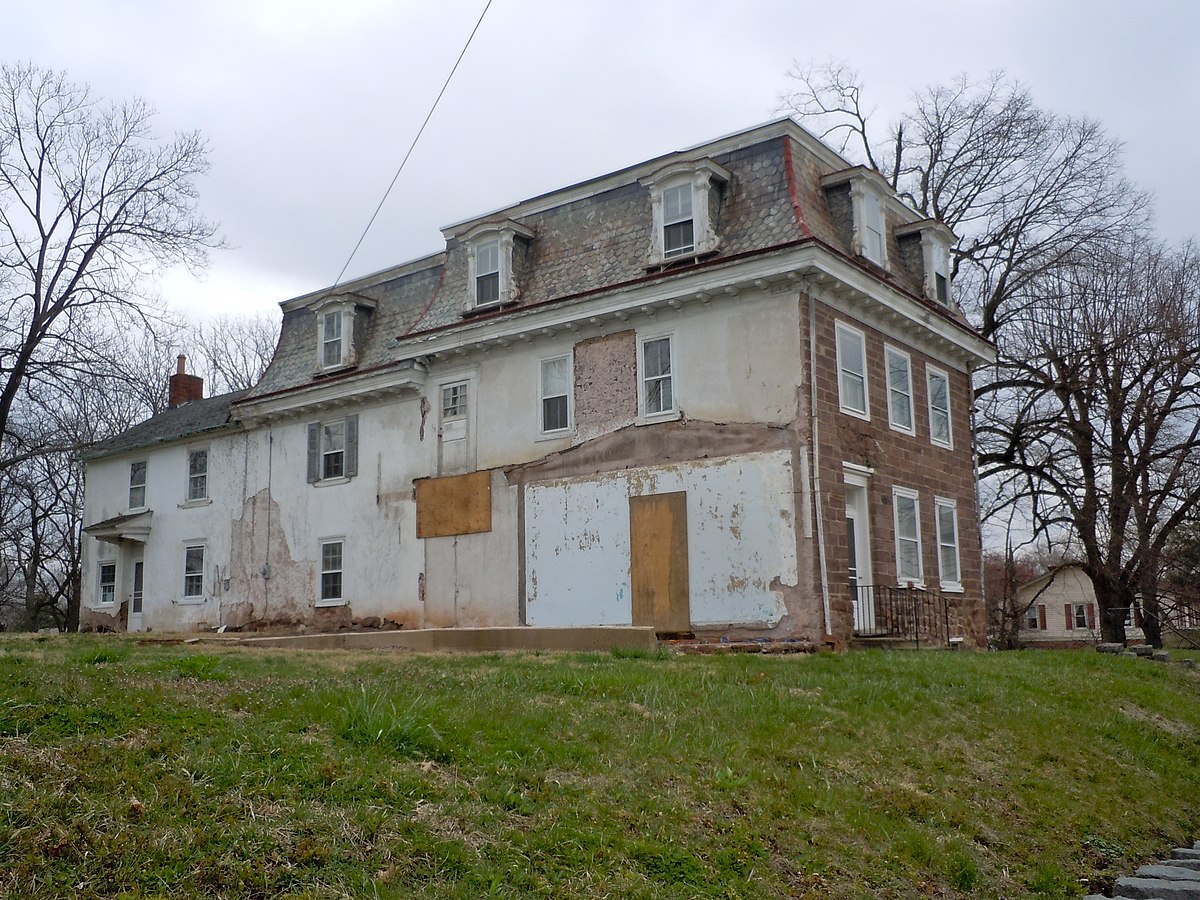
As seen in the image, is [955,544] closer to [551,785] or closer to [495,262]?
[495,262]

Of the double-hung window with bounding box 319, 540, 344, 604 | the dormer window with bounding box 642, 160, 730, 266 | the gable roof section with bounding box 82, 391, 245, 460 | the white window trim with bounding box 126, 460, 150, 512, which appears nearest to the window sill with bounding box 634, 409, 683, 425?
the dormer window with bounding box 642, 160, 730, 266

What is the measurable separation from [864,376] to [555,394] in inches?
223

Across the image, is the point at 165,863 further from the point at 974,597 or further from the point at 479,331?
the point at 974,597

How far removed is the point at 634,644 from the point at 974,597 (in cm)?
993

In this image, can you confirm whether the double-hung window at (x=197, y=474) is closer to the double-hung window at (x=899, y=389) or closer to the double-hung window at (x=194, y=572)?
the double-hung window at (x=194, y=572)

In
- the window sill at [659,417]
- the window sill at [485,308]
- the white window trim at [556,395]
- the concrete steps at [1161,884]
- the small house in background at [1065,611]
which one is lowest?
the concrete steps at [1161,884]

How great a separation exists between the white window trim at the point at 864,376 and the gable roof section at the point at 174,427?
1514cm

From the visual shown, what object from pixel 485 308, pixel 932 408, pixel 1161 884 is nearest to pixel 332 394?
pixel 485 308

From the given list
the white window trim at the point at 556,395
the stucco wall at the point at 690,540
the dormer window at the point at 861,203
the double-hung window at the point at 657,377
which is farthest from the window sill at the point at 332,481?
the dormer window at the point at 861,203

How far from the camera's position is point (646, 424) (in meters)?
19.1

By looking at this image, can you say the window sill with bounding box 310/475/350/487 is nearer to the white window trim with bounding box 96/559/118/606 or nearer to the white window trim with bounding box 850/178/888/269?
the white window trim with bounding box 96/559/118/606

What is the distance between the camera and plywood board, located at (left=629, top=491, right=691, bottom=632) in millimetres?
18125

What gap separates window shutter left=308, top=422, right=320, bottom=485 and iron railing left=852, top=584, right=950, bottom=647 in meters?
12.7

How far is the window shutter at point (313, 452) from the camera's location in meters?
24.9
